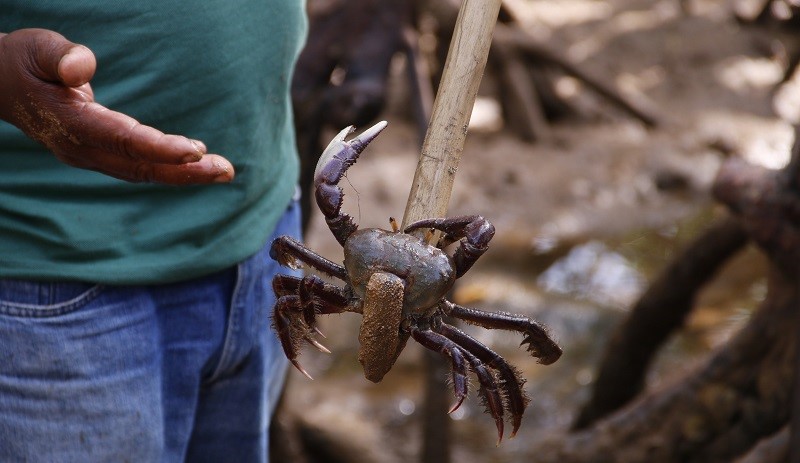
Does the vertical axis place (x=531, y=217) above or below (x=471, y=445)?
above

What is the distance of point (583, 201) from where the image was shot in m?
5.81

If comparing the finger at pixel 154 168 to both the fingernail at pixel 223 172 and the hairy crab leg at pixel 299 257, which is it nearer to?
the fingernail at pixel 223 172

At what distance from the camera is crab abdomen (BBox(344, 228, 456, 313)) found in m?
1.18

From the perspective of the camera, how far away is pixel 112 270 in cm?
137

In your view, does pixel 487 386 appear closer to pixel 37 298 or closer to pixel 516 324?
pixel 516 324

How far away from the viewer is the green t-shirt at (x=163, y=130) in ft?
4.36

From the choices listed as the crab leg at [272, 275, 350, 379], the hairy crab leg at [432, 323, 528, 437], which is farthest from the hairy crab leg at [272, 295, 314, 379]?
the hairy crab leg at [432, 323, 528, 437]

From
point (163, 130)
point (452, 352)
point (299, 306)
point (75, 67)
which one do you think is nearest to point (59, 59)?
point (75, 67)

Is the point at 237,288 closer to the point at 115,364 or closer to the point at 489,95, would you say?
the point at 115,364

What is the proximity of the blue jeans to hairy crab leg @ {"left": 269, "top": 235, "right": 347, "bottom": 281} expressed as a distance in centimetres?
A: 18

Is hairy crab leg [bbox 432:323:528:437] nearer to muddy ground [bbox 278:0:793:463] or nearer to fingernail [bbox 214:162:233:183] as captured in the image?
fingernail [bbox 214:162:233:183]

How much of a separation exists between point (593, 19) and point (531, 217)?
9.17 ft

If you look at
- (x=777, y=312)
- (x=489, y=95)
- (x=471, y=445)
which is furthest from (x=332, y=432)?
(x=489, y=95)

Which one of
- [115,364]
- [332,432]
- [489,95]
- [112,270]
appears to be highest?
[489,95]
